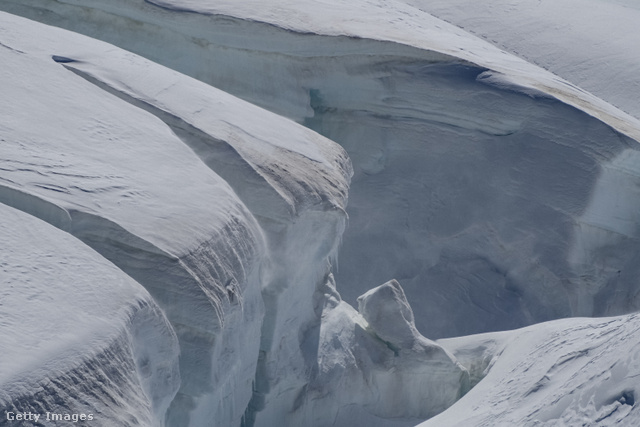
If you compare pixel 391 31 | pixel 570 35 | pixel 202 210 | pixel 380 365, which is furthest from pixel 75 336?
pixel 570 35

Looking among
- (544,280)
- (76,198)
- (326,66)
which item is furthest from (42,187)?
(544,280)

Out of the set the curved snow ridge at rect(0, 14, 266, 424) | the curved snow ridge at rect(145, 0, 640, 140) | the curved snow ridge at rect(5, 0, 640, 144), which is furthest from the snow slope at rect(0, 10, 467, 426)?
the curved snow ridge at rect(145, 0, 640, 140)

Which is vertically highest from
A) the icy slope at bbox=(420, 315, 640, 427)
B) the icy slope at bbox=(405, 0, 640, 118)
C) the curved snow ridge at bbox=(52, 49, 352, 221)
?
the icy slope at bbox=(405, 0, 640, 118)

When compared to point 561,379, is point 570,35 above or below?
above

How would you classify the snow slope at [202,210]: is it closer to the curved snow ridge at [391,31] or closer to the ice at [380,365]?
the ice at [380,365]

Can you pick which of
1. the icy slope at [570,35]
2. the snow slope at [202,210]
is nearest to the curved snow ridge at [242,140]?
the snow slope at [202,210]

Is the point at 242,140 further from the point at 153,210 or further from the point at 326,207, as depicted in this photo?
the point at 153,210

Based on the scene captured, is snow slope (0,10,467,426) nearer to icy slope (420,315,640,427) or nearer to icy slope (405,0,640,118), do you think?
icy slope (420,315,640,427)
